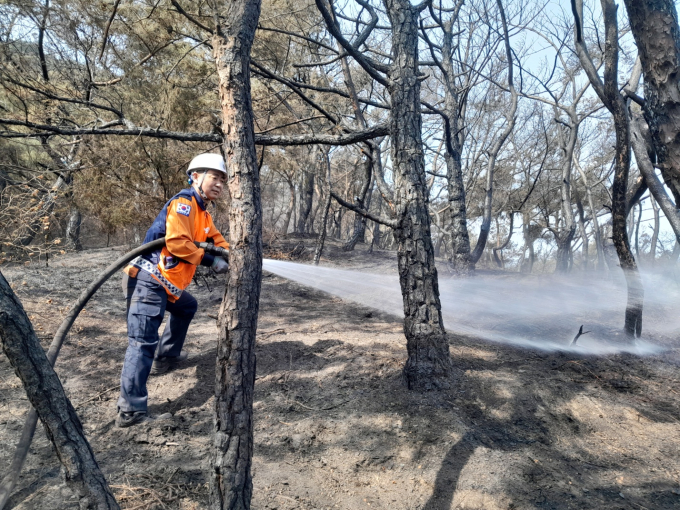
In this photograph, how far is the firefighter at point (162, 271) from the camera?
3123 millimetres

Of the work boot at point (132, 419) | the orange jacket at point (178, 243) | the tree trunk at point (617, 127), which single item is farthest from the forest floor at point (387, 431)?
the orange jacket at point (178, 243)

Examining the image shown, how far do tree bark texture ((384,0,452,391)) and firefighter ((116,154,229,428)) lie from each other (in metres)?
1.39

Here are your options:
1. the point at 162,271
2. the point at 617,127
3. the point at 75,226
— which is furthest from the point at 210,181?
the point at 75,226

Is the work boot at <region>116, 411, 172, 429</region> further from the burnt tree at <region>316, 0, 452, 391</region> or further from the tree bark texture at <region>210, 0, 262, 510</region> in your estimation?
the burnt tree at <region>316, 0, 452, 391</region>

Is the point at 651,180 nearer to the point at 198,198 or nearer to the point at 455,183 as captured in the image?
the point at 455,183

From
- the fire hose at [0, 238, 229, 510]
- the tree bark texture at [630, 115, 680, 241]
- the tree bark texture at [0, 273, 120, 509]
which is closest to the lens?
the tree bark texture at [0, 273, 120, 509]

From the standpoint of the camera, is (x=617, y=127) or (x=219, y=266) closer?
(x=219, y=266)

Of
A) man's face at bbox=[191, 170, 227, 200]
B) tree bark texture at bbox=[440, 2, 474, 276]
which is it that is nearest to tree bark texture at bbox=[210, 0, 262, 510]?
man's face at bbox=[191, 170, 227, 200]

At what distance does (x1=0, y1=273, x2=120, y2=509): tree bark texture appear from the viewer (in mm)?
1501

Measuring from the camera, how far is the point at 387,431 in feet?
9.45

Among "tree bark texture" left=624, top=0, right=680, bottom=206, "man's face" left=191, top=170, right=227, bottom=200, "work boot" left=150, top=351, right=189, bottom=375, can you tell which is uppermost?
"tree bark texture" left=624, top=0, right=680, bottom=206

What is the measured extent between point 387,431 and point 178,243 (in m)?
2.02

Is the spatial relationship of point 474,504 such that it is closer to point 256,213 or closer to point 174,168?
point 256,213

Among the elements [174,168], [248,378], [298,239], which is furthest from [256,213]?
[298,239]
